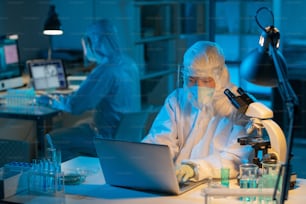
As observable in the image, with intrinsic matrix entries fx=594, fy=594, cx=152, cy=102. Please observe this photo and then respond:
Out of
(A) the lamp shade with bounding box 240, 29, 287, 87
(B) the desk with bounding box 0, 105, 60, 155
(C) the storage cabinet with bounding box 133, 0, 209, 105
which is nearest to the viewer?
(A) the lamp shade with bounding box 240, 29, 287, 87

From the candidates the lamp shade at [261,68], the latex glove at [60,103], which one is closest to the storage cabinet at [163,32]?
the latex glove at [60,103]

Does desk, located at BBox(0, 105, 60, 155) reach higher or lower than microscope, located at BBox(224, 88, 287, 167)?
lower

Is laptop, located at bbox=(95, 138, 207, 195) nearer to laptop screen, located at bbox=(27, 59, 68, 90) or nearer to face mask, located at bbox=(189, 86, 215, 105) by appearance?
face mask, located at bbox=(189, 86, 215, 105)

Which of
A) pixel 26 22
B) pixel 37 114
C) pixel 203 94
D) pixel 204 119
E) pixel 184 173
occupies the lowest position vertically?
pixel 37 114

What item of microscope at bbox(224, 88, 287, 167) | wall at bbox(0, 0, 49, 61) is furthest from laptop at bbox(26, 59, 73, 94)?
microscope at bbox(224, 88, 287, 167)

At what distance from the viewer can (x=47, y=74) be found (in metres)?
5.12

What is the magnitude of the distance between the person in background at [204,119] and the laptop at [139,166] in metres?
0.23

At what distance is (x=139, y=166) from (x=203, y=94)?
625mm

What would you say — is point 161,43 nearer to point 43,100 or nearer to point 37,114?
point 43,100

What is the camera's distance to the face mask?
110 inches

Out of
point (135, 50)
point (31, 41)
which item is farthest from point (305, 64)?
point (31, 41)

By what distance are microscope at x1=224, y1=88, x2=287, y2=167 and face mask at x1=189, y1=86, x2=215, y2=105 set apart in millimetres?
301

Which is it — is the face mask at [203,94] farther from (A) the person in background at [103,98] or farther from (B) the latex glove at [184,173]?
(A) the person in background at [103,98]

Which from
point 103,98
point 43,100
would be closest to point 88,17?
point 43,100
